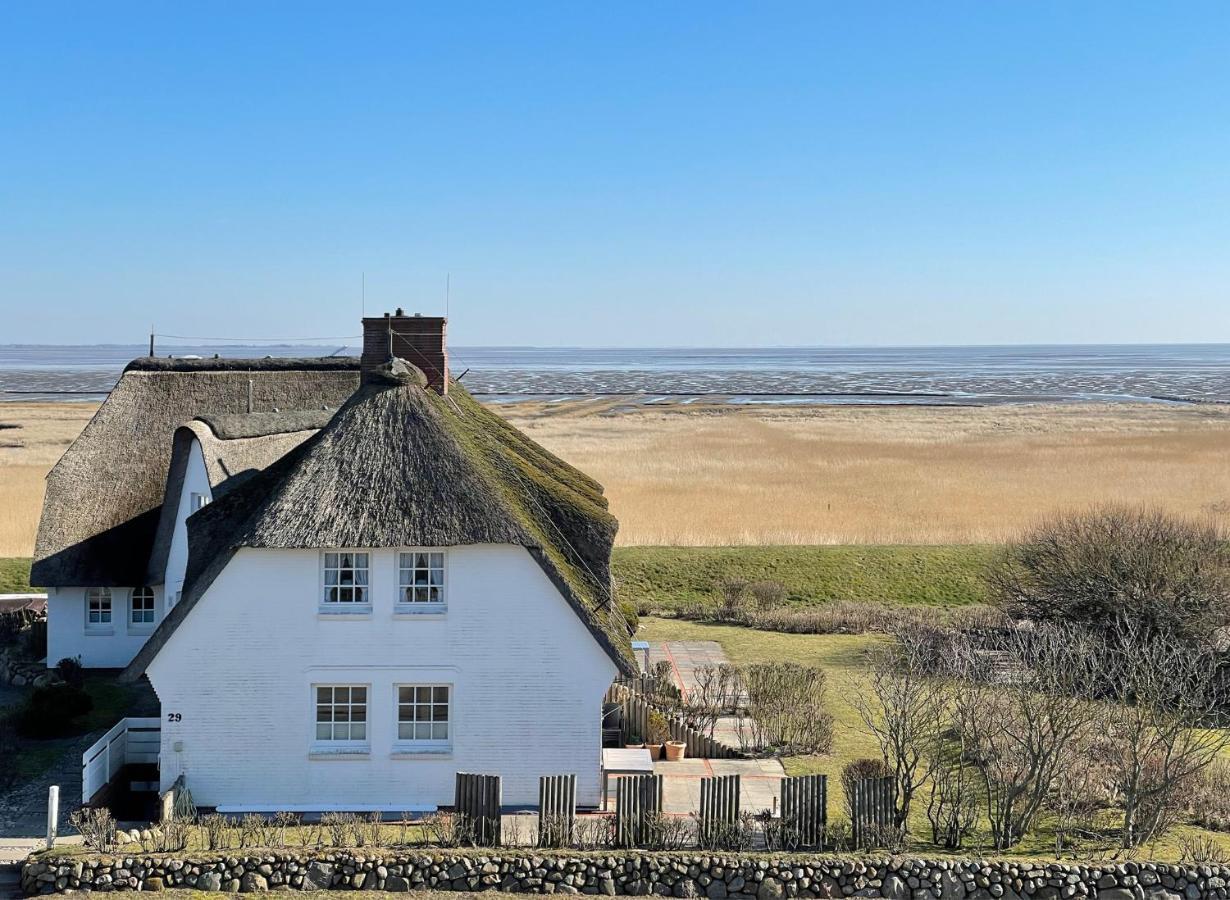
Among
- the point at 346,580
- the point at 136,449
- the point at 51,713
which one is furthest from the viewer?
the point at 136,449

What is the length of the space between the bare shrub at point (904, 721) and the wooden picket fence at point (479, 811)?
563cm

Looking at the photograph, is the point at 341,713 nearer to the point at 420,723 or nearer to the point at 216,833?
the point at 420,723

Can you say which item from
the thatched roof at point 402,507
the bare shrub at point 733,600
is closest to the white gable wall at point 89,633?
the thatched roof at point 402,507

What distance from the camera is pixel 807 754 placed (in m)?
22.8

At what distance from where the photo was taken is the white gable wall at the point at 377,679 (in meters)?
19.3

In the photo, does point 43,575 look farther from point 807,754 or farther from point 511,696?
point 807,754

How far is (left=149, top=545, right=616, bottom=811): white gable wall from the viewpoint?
761 inches

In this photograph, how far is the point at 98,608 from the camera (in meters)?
28.5

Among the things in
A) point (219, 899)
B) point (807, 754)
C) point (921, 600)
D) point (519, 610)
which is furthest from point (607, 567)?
point (921, 600)

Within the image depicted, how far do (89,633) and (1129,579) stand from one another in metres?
23.7

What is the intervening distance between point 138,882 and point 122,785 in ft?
14.6

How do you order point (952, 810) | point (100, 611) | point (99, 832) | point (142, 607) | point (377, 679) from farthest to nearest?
point (142, 607)
point (100, 611)
point (377, 679)
point (952, 810)
point (99, 832)

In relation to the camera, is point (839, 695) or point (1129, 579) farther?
point (1129, 579)

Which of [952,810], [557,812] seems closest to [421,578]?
[557,812]
